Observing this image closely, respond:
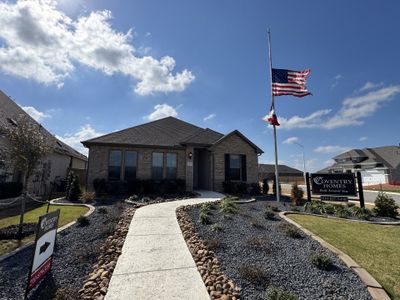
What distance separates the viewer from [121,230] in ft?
21.2

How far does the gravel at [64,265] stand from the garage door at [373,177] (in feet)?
155

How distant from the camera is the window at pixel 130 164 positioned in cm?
1517

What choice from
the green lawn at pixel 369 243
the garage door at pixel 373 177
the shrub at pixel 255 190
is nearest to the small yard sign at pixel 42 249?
the green lawn at pixel 369 243

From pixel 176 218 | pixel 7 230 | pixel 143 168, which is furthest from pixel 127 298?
pixel 143 168

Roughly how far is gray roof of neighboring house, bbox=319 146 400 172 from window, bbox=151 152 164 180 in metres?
43.3

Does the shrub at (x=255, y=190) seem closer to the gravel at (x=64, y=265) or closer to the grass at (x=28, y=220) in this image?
the grass at (x=28, y=220)

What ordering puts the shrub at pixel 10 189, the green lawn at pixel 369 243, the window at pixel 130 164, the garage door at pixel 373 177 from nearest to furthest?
the green lawn at pixel 369 243 → the shrub at pixel 10 189 → the window at pixel 130 164 → the garage door at pixel 373 177

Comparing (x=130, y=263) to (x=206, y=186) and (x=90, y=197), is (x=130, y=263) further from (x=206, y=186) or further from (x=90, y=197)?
(x=206, y=186)

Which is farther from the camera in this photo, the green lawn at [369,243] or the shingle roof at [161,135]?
the shingle roof at [161,135]

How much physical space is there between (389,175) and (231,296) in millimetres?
48168

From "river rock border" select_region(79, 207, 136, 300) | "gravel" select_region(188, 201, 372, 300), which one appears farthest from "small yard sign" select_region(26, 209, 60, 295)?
"gravel" select_region(188, 201, 372, 300)

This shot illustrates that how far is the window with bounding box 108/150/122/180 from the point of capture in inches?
588

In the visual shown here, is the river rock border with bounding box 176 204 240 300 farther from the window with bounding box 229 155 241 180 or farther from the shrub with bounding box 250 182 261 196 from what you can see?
the window with bounding box 229 155 241 180

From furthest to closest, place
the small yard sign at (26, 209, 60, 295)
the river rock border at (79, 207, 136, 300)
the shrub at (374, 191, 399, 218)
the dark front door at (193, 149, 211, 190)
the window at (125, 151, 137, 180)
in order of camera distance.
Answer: the dark front door at (193, 149, 211, 190) < the window at (125, 151, 137, 180) < the shrub at (374, 191, 399, 218) < the river rock border at (79, 207, 136, 300) < the small yard sign at (26, 209, 60, 295)
